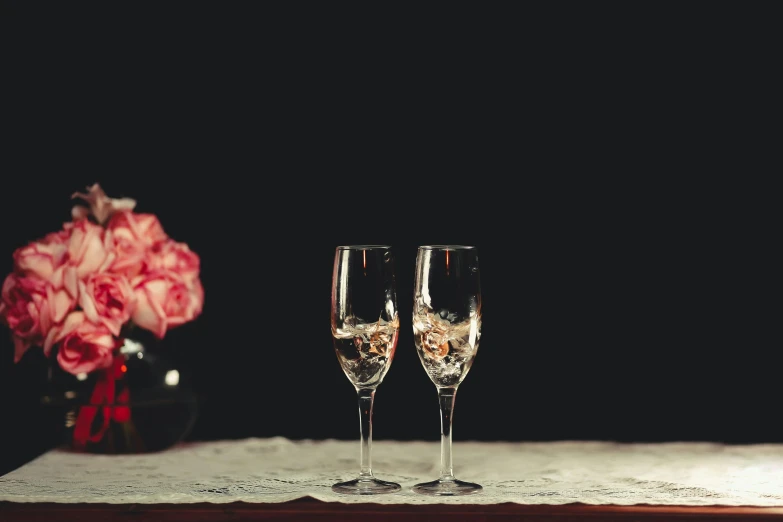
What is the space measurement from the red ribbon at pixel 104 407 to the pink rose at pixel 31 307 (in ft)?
0.35

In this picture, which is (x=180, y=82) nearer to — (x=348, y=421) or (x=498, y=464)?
(x=348, y=421)

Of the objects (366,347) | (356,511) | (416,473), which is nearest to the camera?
(356,511)

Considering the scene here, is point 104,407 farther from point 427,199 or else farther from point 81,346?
point 427,199

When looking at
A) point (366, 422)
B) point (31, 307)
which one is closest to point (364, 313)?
point (366, 422)

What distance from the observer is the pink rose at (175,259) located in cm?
168

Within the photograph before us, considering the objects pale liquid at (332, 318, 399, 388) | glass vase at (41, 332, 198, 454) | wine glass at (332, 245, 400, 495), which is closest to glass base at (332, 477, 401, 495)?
wine glass at (332, 245, 400, 495)

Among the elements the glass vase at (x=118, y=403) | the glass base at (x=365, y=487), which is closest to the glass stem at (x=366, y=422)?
the glass base at (x=365, y=487)

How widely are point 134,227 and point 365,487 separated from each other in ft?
1.81

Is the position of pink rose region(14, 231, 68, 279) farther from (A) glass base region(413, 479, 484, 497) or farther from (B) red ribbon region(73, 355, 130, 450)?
(A) glass base region(413, 479, 484, 497)

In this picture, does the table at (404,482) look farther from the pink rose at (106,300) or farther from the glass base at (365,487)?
the pink rose at (106,300)

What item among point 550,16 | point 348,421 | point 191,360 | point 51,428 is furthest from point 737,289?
point 51,428

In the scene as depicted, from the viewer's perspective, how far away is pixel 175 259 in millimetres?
1690

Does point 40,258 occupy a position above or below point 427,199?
below

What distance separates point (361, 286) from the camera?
1.39m
